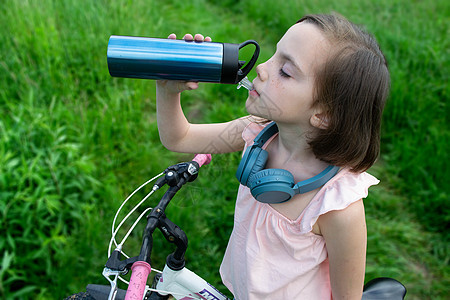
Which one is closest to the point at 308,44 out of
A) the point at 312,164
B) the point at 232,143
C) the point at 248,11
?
the point at 312,164

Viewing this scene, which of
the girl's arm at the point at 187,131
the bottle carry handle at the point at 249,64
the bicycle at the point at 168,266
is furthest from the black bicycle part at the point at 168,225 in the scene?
the bottle carry handle at the point at 249,64

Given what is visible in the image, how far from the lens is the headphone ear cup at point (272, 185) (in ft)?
3.63

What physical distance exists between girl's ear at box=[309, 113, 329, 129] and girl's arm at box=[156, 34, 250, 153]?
1.23ft

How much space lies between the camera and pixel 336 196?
3.68 feet

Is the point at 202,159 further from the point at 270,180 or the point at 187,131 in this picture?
the point at 270,180

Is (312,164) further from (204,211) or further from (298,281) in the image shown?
(204,211)

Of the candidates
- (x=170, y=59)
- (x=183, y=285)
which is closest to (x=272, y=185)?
(x=170, y=59)

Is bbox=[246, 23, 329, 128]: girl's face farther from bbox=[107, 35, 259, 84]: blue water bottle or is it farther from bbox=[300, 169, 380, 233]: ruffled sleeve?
bbox=[300, 169, 380, 233]: ruffled sleeve

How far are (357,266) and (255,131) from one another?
579 millimetres

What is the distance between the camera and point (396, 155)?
306cm

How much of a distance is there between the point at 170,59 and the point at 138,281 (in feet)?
1.89

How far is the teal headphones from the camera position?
1.11 meters

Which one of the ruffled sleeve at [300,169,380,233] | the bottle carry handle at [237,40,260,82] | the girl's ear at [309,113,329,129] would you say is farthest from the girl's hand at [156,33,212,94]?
the ruffled sleeve at [300,169,380,233]

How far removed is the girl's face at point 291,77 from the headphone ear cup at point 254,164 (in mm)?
146
